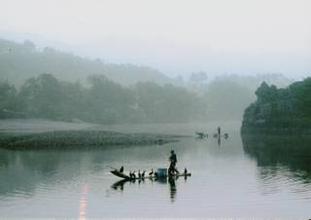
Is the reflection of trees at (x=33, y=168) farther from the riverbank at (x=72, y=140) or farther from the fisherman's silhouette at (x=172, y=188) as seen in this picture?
the fisherman's silhouette at (x=172, y=188)

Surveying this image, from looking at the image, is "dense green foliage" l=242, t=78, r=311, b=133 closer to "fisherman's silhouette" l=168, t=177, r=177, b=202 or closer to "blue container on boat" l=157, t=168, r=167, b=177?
"blue container on boat" l=157, t=168, r=167, b=177

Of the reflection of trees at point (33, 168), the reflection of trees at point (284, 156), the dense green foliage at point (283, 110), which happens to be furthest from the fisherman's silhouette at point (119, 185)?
the dense green foliage at point (283, 110)

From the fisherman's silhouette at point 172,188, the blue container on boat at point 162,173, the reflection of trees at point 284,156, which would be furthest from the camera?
the reflection of trees at point 284,156

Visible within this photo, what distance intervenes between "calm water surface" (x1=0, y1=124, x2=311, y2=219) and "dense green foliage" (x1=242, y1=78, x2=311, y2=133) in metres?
71.1

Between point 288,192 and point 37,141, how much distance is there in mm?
69738

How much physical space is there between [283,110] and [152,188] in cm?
11387

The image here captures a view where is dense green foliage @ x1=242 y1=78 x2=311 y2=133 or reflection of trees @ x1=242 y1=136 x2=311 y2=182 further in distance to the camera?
dense green foliage @ x1=242 y1=78 x2=311 y2=133

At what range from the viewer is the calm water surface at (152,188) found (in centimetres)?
4628

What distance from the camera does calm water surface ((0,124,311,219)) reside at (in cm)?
4628

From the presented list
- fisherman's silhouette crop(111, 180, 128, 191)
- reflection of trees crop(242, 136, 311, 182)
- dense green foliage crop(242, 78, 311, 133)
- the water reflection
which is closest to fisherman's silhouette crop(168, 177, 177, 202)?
the water reflection

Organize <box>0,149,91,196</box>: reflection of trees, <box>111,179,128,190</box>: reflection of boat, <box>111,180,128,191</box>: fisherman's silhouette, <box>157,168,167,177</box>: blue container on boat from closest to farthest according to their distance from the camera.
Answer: <box>111,180,128,191</box>: fisherman's silhouette, <box>111,179,128,190</box>: reflection of boat, <box>0,149,91,196</box>: reflection of trees, <box>157,168,167,177</box>: blue container on boat

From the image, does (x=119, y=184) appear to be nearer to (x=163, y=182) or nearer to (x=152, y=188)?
(x=152, y=188)

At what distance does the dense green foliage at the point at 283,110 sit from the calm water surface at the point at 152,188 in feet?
233

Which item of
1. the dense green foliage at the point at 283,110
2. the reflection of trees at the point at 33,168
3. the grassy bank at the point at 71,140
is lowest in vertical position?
the reflection of trees at the point at 33,168
